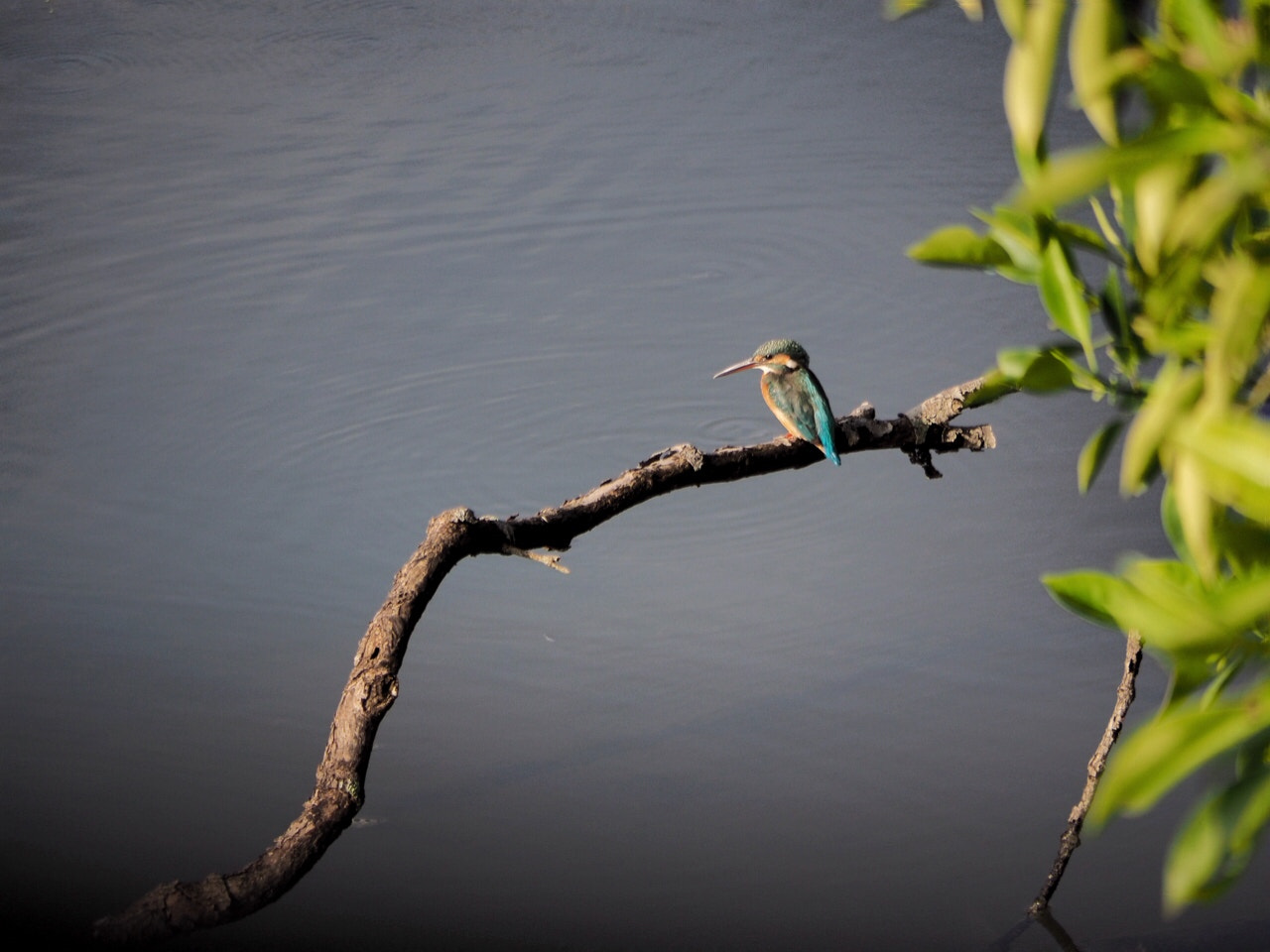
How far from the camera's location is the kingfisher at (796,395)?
116cm

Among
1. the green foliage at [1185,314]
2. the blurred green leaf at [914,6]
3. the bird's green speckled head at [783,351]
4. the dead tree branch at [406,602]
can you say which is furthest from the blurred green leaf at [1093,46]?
the bird's green speckled head at [783,351]

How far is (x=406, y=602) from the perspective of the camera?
0.72 meters

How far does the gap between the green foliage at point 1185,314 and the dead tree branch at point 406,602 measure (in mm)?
407

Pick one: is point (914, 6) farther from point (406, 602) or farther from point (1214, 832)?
point (406, 602)

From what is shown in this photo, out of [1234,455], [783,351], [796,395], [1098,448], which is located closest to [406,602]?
[1098,448]

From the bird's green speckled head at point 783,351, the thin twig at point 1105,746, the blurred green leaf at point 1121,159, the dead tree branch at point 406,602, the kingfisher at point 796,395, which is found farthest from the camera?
the bird's green speckled head at point 783,351

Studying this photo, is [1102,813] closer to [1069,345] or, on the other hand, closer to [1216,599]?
[1216,599]

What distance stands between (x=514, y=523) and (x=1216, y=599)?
1.94 feet

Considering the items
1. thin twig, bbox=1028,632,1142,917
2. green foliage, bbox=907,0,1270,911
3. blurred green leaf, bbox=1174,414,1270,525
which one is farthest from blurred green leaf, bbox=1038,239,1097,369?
thin twig, bbox=1028,632,1142,917

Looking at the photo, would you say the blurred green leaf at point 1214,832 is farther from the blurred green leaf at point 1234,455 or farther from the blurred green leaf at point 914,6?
the blurred green leaf at point 914,6

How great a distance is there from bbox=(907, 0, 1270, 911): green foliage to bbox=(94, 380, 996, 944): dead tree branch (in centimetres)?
41

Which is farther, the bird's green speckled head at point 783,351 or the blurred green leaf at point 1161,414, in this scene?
the bird's green speckled head at point 783,351

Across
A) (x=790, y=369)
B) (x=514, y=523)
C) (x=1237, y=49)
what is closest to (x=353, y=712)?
(x=514, y=523)

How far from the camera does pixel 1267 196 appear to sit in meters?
0.28
